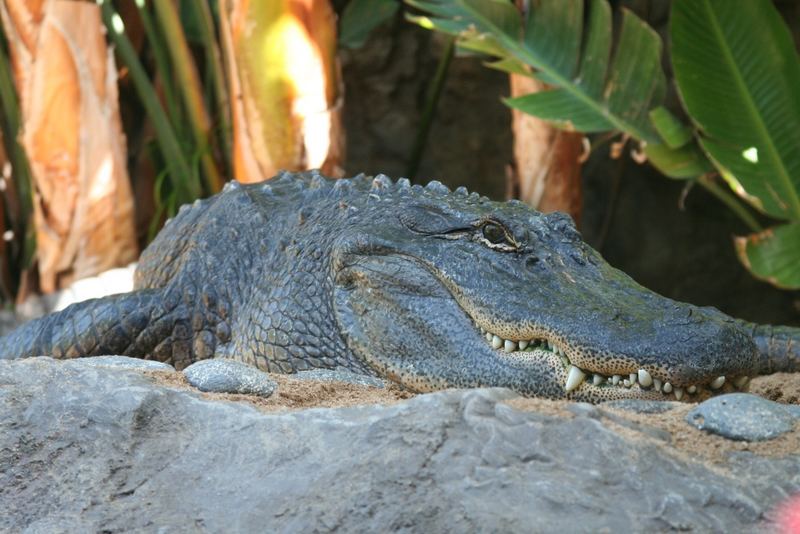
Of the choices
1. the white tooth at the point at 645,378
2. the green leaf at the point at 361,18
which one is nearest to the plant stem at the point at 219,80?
the green leaf at the point at 361,18

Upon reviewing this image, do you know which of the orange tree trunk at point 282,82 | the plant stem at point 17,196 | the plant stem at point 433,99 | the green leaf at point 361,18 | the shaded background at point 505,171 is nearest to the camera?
the orange tree trunk at point 282,82

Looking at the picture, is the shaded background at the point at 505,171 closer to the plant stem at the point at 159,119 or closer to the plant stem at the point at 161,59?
the plant stem at the point at 161,59

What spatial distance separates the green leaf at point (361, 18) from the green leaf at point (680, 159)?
7.09ft

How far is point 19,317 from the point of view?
18.8 feet

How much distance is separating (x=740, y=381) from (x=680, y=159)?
2591mm

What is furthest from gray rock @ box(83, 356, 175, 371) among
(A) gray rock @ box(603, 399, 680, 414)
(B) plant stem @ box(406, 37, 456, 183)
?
(B) plant stem @ box(406, 37, 456, 183)

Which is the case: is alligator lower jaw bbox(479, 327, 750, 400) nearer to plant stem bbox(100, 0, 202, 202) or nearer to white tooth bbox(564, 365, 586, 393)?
white tooth bbox(564, 365, 586, 393)

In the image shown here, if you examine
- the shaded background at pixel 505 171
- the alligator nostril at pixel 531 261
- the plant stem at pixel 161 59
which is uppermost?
the plant stem at pixel 161 59

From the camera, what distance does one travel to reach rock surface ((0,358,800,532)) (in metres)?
1.77

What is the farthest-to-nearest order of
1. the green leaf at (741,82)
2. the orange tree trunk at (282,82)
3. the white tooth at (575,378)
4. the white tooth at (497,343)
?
the orange tree trunk at (282,82)
the green leaf at (741,82)
the white tooth at (497,343)
the white tooth at (575,378)

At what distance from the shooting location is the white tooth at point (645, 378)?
2.48m

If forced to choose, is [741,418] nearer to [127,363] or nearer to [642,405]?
[642,405]

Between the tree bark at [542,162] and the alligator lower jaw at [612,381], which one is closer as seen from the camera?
the alligator lower jaw at [612,381]

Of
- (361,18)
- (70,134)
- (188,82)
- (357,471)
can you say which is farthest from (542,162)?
(357,471)
